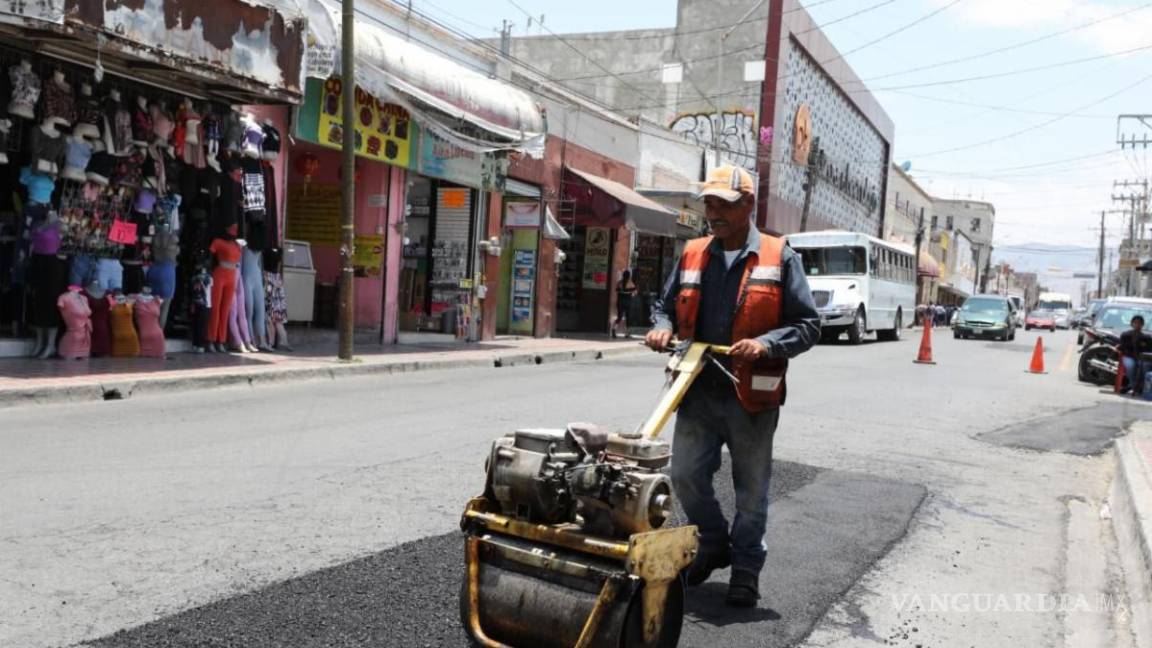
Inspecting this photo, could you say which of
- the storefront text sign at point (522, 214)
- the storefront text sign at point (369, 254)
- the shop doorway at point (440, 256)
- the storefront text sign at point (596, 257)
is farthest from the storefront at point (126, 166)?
the storefront text sign at point (596, 257)

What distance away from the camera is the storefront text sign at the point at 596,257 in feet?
87.6

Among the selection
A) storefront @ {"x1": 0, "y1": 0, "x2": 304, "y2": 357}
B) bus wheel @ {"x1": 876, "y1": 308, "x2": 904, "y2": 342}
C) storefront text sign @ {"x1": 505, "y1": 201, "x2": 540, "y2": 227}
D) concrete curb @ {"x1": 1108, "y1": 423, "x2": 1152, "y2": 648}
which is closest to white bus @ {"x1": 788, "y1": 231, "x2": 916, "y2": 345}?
bus wheel @ {"x1": 876, "y1": 308, "x2": 904, "y2": 342}

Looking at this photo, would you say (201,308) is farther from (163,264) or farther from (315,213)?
(315,213)

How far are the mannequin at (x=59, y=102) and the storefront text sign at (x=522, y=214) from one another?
11353 mm

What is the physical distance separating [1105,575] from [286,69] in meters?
11.1

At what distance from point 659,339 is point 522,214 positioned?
58.0 ft

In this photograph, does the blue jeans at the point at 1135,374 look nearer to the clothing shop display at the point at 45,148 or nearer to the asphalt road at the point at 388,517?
the asphalt road at the point at 388,517

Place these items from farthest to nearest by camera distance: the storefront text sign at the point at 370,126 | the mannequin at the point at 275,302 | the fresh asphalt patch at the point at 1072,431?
1. the storefront text sign at the point at 370,126
2. the mannequin at the point at 275,302
3. the fresh asphalt patch at the point at 1072,431

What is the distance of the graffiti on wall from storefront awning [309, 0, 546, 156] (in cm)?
1897

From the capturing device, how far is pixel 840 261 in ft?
92.5

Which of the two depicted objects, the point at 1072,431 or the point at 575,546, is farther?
the point at 1072,431

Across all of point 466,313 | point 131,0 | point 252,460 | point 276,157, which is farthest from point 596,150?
point 252,460

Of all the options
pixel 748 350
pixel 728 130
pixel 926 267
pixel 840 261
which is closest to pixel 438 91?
pixel 748 350

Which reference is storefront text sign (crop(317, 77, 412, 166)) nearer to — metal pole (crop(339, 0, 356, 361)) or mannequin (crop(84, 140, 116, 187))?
metal pole (crop(339, 0, 356, 361))
